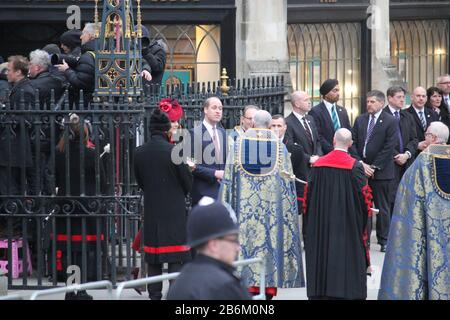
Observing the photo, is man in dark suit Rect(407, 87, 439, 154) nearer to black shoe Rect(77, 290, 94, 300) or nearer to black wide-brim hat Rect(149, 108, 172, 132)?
black wide-brim hat Rect(149, 108, 172, 132)

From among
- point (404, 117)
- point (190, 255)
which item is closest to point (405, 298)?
point (190, 255)

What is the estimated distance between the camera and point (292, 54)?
21234mm

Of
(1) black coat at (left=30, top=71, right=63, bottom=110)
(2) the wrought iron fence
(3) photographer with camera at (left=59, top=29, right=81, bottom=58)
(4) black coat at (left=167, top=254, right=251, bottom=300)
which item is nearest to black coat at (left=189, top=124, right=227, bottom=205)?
(2) the wrought iron fence

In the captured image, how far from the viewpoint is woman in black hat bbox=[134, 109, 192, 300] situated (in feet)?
40.9

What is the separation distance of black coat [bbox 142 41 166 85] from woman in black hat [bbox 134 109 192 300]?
9.54ft

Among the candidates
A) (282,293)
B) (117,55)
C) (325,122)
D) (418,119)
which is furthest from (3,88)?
(418,119)

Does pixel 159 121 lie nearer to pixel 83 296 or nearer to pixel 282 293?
pixel 83 296

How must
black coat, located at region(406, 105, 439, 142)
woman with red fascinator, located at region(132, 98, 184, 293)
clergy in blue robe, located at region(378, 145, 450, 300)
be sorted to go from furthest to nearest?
black coat, located at region(406, 105, 439, 142), woman with red fascinator, located at region(132, 98, 184, 293), clergy in blue robe, located at region(378, 145, 450, 300)

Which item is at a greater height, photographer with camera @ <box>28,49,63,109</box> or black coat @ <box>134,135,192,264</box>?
photographer with camera @ <box>28,49,63,109</box>

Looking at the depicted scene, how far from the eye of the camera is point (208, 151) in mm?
13406

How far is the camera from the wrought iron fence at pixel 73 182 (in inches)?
520

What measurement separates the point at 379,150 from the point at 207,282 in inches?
374

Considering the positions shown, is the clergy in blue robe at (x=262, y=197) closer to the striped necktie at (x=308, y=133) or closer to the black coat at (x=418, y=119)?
the striped necktie at (x=308, y=133)

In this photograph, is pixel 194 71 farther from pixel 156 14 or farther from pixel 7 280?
pixel 7 280
